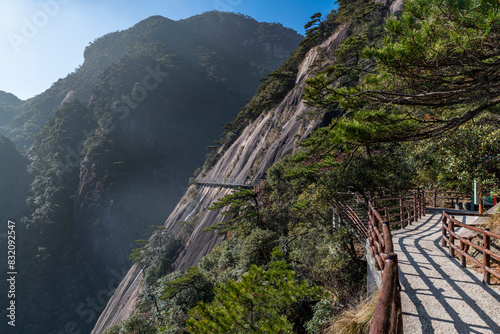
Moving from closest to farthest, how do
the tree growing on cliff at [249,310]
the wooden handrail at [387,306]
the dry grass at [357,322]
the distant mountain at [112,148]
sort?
the wooden handrail at [387,306], the dry grass at [357,322], the tree growing on cliff at [249,310], the distant mountain at [112,148]

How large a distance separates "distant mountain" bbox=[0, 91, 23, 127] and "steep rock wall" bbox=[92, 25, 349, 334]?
402ft

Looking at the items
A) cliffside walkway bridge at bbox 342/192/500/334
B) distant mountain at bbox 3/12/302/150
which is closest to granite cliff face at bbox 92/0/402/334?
cliffside walkway bridge at bbox 342/192/500/334

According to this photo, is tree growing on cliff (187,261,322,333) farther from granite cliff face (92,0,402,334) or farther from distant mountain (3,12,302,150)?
distant mountain (3,12,302,150)

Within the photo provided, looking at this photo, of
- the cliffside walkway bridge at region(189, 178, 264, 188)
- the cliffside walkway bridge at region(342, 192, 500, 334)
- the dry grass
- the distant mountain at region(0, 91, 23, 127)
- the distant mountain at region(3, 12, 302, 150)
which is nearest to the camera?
the cliffside walkway bridge at region(342, 192, 500, 334)

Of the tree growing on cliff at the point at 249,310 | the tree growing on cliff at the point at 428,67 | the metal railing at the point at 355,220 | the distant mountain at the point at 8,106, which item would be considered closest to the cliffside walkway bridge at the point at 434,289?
the metal railing at the point at 355,220

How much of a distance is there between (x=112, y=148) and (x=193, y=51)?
6315 cm

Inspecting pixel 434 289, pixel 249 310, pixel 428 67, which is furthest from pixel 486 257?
pixel 249 310

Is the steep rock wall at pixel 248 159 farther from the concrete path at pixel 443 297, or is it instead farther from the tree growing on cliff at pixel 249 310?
the concrete path at pixel 443 297

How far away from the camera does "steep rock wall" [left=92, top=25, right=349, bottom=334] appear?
23.3m

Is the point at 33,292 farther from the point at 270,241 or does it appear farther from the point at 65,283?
the point at 270,241

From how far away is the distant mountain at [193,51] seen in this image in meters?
92.6

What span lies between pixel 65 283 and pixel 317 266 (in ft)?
194

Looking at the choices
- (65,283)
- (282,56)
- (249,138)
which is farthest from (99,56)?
(249,138)

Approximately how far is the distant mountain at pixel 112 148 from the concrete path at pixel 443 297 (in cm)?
5668
